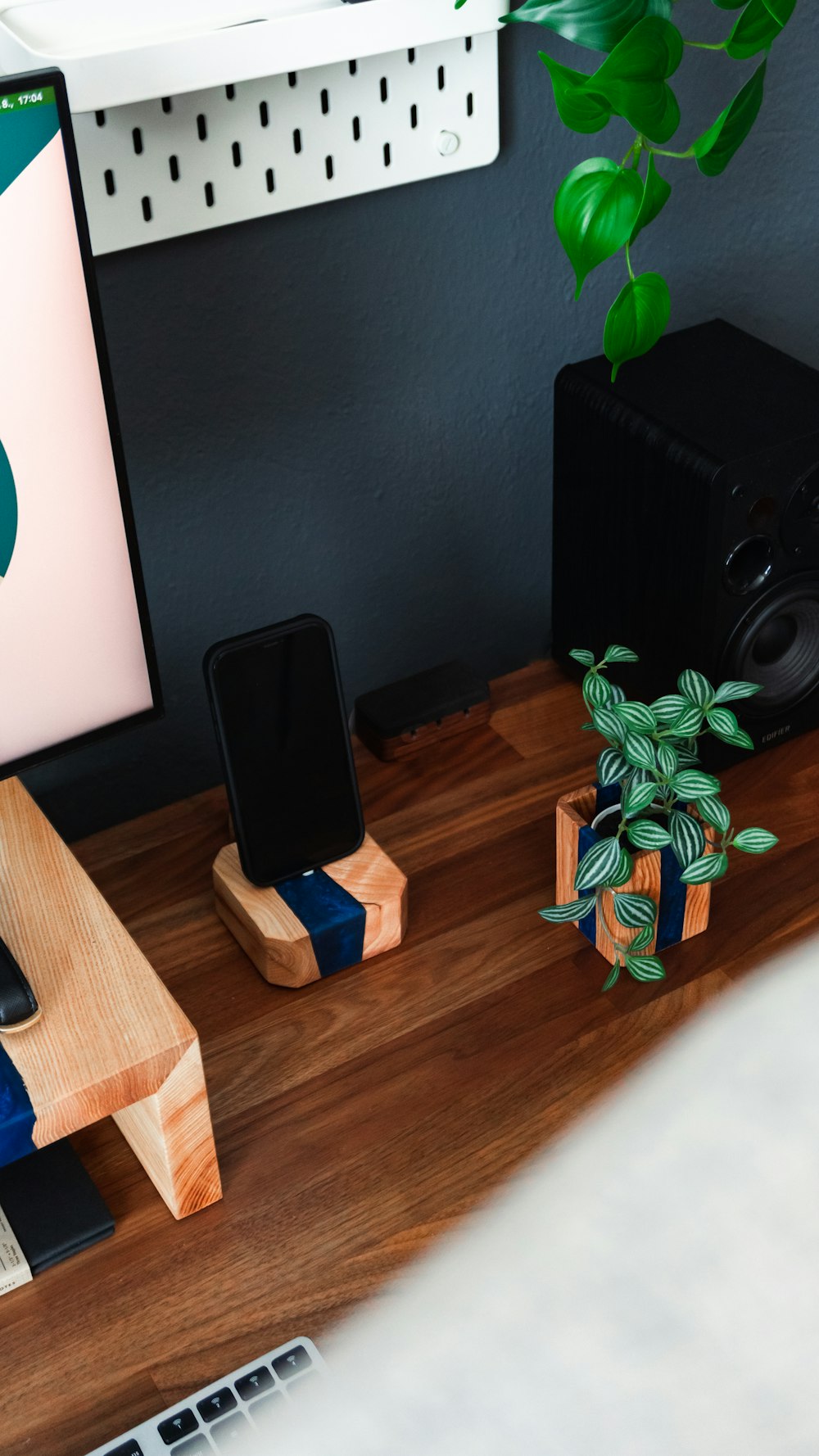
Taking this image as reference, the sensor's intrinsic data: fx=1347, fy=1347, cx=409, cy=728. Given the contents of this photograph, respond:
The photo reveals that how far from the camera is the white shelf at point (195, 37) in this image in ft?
2.46

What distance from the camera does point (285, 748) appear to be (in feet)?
2.76

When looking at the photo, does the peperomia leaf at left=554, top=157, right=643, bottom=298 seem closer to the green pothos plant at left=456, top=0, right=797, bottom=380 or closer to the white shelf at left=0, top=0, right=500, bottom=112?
the green pothos plant at left=456, top=0, right=797, bottom=380

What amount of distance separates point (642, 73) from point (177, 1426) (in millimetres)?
698

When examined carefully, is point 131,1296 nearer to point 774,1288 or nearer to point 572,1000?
point 572,1000

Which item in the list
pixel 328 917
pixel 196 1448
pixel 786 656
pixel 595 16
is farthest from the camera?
pixel 786 656

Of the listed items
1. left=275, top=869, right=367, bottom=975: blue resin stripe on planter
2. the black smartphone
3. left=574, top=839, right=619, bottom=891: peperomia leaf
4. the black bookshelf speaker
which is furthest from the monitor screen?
the black bookshelf speaker

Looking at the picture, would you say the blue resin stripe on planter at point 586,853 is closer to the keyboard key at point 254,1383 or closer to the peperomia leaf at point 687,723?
the peperomia leaf at point 687,723

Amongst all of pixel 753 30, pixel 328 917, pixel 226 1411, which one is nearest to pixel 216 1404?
pixel 226 1411

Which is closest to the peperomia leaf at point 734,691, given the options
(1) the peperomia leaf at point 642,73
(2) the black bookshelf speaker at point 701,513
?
(2) the black bookshelf speaker at point 701,513

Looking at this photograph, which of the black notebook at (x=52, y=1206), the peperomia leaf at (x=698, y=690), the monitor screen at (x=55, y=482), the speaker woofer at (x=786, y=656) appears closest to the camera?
the monitor screen at (x=55, y=482)

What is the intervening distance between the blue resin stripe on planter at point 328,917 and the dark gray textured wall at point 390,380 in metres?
0.22

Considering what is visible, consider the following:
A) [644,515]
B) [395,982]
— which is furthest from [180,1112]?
[644,515]

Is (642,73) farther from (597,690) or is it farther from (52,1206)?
(52,1206)

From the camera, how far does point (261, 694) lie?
820mm
